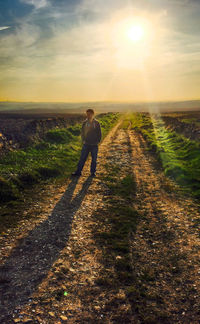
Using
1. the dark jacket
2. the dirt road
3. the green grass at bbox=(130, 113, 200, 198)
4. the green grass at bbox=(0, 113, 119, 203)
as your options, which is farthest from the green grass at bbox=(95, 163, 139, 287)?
the green grass at bbox=(0, 113, 119, 203)

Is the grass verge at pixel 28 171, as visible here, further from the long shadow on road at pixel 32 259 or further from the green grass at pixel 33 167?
the long shadow on road at pixel 32 259

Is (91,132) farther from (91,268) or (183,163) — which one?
(91,268)

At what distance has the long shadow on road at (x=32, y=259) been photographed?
4.08 m

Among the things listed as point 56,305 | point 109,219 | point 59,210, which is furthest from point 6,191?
point 56,305

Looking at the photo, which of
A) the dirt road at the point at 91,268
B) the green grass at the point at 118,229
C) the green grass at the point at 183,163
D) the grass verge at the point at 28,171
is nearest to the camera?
the dirt road at the point at 91,268

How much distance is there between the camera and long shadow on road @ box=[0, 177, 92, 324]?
160 inches

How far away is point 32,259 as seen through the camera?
513 centimetres

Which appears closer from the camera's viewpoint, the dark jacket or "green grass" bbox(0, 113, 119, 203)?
"green grass" bbox(0, 113, 119, 203)

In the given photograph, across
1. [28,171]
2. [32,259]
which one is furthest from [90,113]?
[32,259]

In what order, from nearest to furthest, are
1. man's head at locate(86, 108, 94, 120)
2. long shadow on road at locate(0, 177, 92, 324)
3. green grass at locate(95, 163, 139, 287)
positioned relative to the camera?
long shadow on road at locate(0, 177, 92, 324), green grass at locate(95, 163, 139, 287), man's head at locate(86, 108, 94, 120)

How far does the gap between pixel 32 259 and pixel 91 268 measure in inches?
52.3

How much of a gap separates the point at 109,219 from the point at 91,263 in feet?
6.98

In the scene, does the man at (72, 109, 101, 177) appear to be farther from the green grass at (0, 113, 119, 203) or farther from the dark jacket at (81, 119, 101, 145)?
the green grass at (0, 113, 119, 203)

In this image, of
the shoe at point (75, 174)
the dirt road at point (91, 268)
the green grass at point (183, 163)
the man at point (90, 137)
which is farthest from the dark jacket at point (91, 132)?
the green grass at point (183, 163)
